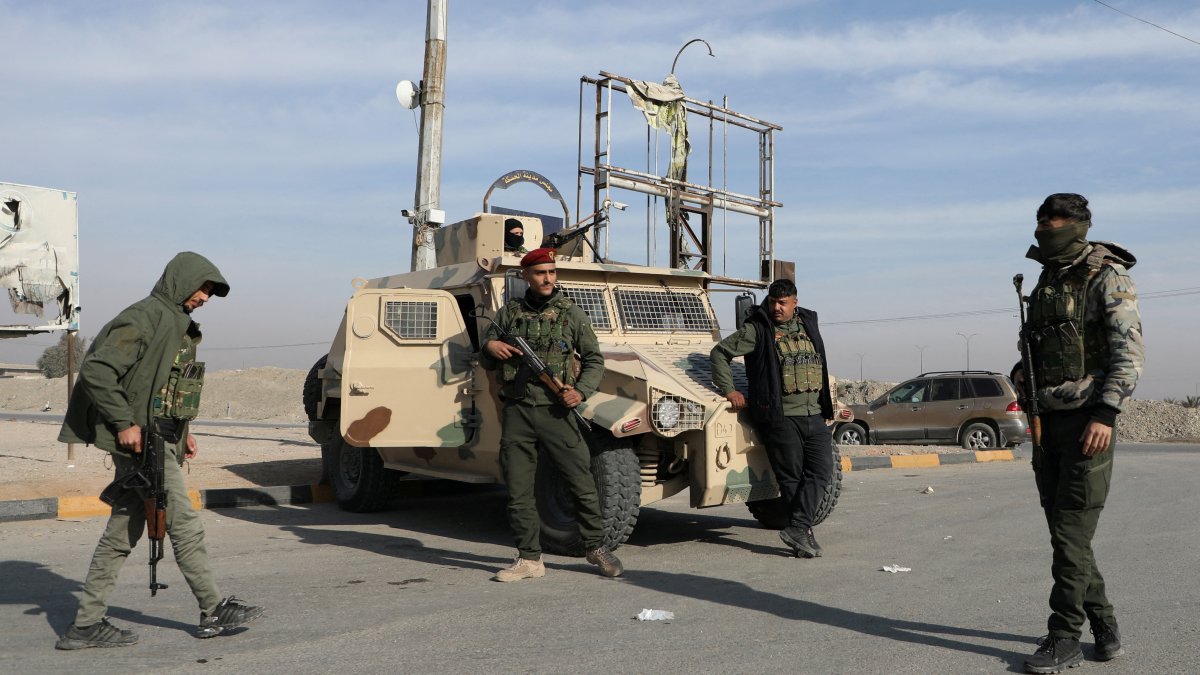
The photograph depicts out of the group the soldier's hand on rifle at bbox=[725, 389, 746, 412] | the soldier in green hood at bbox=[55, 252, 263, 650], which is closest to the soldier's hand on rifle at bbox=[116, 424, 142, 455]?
the soldier in green hood at bbox=[55, 252, 263, 650]

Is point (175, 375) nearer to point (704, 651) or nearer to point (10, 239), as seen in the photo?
point (704, 651)

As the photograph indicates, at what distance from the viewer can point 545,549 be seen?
23.4 feet

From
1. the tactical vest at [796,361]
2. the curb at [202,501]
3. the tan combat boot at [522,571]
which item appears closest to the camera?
the tan combat boot at [522,571]

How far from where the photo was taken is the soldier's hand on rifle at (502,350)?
6258 millimetres

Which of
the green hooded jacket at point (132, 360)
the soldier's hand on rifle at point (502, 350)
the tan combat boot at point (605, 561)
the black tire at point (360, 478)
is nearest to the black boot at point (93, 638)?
the green hooded jacket at point (132, 360)

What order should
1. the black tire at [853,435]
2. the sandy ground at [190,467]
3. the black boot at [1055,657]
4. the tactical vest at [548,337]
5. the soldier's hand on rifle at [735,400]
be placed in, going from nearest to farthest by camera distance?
1. the black boot at [1055,657]
2. the tactical vest at [548,337]
3. the soldier's hand on rifle at [735,400]
4. the sandy ground at [190,467]
5. the black tire at [853,435]

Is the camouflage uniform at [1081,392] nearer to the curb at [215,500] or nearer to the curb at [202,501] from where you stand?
the curb at [215,500]

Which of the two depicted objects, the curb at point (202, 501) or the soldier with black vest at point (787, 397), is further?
the curb at point (202, 501)

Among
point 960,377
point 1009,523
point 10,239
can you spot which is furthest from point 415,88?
point 960,377

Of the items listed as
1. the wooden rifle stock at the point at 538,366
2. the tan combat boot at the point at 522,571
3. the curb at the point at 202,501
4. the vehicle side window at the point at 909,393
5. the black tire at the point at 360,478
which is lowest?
the tan combat boot at the point at 522,571

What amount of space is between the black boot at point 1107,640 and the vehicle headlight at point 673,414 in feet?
9.28

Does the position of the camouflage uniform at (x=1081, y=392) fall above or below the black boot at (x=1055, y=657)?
above

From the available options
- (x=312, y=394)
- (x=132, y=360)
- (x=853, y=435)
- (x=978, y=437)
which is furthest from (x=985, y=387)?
(x=132, y=360)

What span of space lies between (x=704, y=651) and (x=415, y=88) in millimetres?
9508
